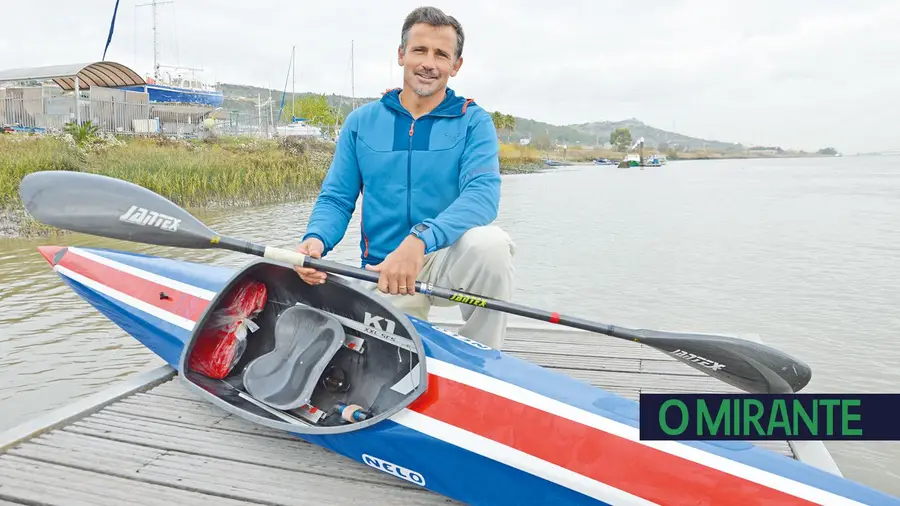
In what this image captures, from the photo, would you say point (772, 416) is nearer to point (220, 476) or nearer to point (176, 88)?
point (220, 476)

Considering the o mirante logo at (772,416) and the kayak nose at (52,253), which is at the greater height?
the kayak nose at (52,253)

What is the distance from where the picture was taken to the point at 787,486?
1.70 meters

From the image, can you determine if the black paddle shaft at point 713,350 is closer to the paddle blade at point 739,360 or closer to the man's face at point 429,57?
the paddle blade at point 739,360

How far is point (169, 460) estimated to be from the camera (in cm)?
224

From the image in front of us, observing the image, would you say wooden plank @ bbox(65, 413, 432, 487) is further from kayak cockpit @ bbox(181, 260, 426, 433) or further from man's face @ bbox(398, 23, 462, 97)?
man's face @ bbox(398, 23, 462, 97)

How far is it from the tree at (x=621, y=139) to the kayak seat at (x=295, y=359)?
138m

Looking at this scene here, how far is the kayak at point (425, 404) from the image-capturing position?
1.75m

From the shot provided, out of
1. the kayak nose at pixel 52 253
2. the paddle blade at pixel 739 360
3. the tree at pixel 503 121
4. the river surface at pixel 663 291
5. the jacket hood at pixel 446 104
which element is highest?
the tree at pixel 503 121

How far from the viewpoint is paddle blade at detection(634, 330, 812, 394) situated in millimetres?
2064

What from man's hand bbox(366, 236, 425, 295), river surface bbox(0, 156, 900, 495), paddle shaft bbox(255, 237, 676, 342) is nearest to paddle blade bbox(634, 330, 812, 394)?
paddle shaft bbox(255, 237, 676, 342)

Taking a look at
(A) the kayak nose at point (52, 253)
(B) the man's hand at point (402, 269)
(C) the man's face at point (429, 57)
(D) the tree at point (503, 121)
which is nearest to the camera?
(B) the man's hand at point (402, 269)

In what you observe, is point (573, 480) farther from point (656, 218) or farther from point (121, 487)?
point (656, 218)

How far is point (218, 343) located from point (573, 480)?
1.57m

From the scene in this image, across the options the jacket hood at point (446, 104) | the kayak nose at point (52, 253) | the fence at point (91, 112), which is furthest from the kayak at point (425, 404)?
the fence at point (91, 112)
